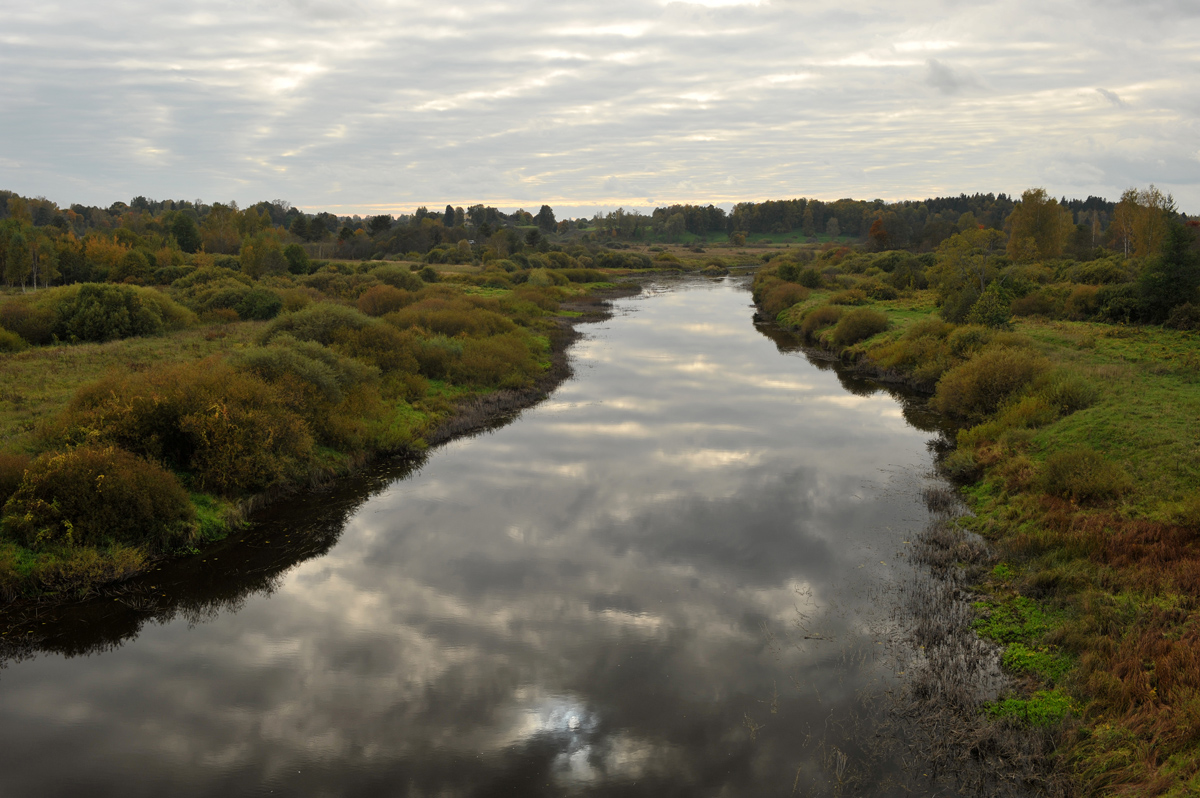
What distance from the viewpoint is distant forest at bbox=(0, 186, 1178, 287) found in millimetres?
57000

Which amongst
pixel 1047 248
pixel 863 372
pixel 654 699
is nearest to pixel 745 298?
pixel 1047 248

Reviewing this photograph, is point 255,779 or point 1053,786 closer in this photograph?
point 1053,786

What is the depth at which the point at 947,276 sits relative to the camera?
46031mm

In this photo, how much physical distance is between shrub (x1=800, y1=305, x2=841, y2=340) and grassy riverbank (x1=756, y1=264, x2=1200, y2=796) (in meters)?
19.4

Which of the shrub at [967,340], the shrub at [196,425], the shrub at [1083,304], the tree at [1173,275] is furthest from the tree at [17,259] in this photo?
the tree at [1173,275]

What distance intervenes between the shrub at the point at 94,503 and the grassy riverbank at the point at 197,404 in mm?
31

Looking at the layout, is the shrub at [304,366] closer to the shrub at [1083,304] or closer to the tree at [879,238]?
the shrub at [1083,304]

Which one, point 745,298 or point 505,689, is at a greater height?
point 745,298

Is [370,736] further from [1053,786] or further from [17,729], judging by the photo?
[1053,786]

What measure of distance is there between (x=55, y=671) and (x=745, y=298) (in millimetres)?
73169

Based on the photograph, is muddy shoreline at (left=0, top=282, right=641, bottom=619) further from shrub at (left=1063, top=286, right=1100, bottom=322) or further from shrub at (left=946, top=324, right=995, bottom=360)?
shrub at (left=1063, top=286, right=1100, bottom=322)

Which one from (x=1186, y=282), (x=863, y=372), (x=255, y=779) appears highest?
(x=1186, y=282)

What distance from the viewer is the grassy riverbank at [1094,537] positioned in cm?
916

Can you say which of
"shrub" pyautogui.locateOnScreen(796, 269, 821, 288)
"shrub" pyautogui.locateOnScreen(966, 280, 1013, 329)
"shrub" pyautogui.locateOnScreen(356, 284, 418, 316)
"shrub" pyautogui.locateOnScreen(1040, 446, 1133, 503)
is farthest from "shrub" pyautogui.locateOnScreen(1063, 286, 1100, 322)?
"shrub" pyautogui.locateOnScreen(356, 284, 418, 316)
